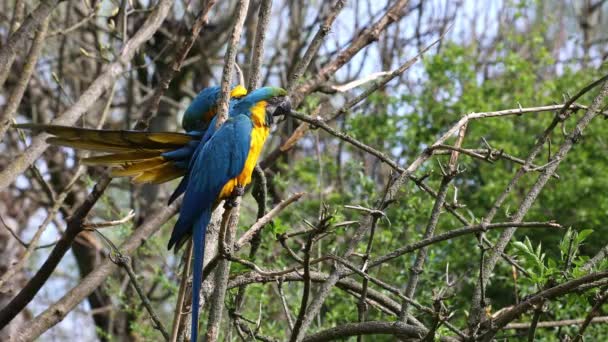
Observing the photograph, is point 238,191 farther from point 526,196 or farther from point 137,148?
point 526,196


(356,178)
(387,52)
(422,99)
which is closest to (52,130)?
(356,178)

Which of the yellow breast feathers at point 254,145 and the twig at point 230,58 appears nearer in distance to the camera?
the twig at point 230,58

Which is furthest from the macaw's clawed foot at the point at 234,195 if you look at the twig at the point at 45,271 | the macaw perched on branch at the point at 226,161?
the twig at the point at 45,271

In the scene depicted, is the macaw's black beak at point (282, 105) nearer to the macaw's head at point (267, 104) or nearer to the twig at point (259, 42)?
the macaw's head at point (267, 104)

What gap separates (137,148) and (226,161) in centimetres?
30

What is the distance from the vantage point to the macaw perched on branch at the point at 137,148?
91.7 inches

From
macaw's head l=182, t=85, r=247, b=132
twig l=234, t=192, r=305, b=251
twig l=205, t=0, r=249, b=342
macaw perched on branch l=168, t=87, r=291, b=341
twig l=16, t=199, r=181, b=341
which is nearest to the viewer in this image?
twig l=234, t=192, r=305, b=251

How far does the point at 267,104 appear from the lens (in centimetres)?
275

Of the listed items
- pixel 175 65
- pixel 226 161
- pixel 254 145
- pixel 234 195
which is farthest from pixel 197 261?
pixel 175 65

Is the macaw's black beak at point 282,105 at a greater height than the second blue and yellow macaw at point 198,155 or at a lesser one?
greater

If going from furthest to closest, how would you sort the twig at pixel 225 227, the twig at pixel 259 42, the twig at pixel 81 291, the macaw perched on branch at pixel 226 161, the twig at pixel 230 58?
the twig at pixel 81 291 < the macaw perched on branch at pixel 226 161 < the twig at pixel 259 42 < the twig at pixel 230 58 < the twig at pixel 225 227

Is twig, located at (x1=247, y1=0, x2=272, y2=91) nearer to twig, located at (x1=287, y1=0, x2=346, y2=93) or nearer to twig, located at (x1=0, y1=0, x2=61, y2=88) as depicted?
twig, located at (x1=287, y1=0, x2=346, y2=93)

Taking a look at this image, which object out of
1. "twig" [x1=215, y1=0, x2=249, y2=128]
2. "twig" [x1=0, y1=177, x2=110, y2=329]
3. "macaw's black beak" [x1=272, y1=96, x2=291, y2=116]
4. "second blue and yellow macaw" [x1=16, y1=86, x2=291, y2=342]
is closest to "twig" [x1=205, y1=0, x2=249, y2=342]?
"twig" [x1=215, y1=0, x2=249, y2=128]

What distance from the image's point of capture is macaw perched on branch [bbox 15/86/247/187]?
2.33m
